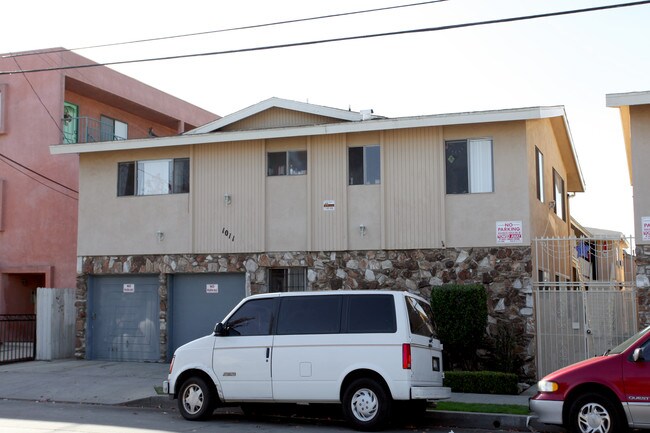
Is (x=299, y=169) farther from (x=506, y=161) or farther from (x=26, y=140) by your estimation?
(x=26, y=140)

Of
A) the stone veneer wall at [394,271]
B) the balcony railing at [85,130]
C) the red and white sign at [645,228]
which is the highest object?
the balcony railing at [85,130]

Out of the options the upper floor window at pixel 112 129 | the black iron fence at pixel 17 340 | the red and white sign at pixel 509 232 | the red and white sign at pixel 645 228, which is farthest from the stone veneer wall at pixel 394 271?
the upper floor window at pixel 112 129

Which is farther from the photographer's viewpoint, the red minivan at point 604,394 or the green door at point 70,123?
the green door at point 70,123

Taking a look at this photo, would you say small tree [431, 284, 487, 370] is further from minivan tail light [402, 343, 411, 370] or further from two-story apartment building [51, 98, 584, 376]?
minivan tail light [402, 343, 411, 370]

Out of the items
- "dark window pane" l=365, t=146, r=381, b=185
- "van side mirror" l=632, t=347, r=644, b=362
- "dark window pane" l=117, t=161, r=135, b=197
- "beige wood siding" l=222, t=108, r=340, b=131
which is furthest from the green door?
"van side mirror" l=632, t=347, r=644, b=362

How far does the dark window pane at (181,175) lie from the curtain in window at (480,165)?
24.1ft

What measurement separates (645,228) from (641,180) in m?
0.98

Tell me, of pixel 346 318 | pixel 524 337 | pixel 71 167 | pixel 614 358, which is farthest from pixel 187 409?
pixel 71 167

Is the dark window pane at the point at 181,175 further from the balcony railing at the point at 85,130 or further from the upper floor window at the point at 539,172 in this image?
the upper floor window at the point at 539,172

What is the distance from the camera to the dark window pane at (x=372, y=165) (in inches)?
749

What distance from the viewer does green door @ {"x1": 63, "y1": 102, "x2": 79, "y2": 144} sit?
26000mm

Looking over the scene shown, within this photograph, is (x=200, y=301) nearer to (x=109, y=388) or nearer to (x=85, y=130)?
(x=109, y=388)

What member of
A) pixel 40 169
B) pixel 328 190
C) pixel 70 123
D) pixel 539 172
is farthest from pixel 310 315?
pixel 70 123

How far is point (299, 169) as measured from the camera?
1977cm
